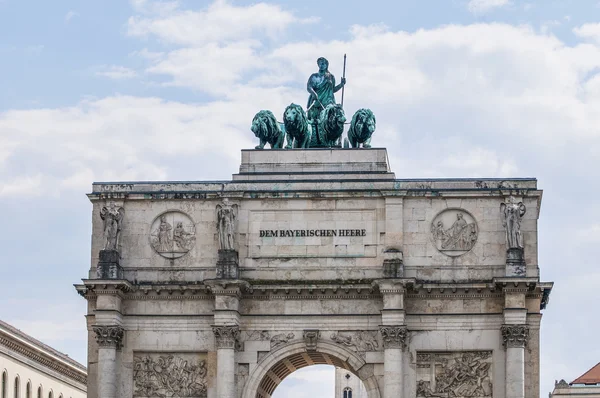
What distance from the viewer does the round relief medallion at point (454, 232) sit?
52.4 m

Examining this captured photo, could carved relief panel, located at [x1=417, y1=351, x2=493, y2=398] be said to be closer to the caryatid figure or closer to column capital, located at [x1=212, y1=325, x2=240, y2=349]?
the caryatid figure

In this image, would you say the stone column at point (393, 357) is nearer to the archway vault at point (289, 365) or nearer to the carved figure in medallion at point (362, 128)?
the archway vault at point (289, 365)

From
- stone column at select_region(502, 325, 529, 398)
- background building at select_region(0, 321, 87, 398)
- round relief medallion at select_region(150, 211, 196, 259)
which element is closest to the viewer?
stone column at select_region(502, 325, 529, 398)

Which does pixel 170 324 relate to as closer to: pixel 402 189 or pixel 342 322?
pixel 342 322

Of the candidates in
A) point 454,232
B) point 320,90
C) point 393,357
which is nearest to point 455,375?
point 393,357

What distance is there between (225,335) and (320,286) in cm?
347

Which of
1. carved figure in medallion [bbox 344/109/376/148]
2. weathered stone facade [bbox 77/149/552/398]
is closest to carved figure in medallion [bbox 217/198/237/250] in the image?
weathered stone facade [bbox 77/149/552/398]

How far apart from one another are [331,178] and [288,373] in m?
7.21

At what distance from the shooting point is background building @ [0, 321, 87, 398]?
213 ft

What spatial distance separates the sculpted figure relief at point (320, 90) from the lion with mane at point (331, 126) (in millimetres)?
674

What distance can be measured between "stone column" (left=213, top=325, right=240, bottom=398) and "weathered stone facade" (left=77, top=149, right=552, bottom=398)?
5 centimetres

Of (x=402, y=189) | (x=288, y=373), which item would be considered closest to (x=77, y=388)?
(x=288, y=373)

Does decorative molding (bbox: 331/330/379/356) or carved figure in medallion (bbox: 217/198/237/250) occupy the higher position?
carved figure in medallion (bbox: 217/198/237/250)

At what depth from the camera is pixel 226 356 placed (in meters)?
51.4
